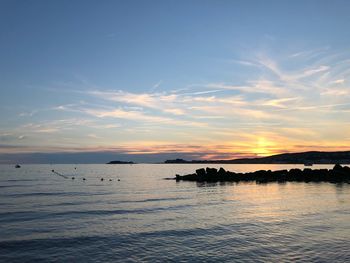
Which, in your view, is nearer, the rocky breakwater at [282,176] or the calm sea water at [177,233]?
the calm sea water at [177,233]

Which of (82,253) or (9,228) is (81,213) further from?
(82,253)

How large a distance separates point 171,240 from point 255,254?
6.09m

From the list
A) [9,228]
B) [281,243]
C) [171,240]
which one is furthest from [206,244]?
[9,228]

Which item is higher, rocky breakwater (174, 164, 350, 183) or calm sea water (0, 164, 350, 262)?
rocky breakwater (174, 164, 350, 183)

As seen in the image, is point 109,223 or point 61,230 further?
point 109,223

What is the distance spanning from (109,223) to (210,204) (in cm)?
1615

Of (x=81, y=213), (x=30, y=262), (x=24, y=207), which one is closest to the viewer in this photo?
(x=30, y=262)

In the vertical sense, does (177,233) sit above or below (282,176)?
below

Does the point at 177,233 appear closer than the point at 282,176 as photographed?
Yes

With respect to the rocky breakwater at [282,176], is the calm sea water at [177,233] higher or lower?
lower

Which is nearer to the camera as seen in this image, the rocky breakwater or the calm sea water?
the calm sea water

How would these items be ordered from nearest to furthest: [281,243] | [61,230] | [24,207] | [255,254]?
[255,254] → [281,243] → [61,230] → [24,207]

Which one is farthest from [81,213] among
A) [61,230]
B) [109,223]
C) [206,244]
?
[206,244]

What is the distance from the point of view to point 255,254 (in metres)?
19.5
